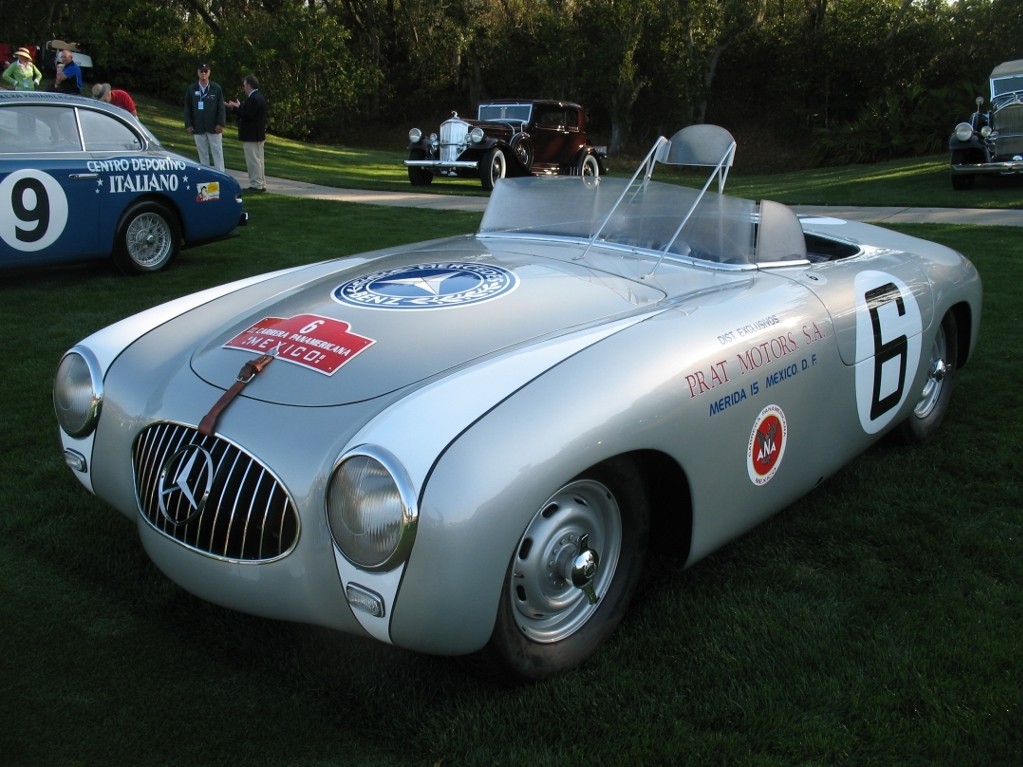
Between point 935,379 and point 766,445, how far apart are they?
1659mm

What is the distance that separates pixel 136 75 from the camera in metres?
27.7

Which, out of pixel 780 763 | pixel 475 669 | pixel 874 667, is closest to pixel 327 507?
pixel 475 669

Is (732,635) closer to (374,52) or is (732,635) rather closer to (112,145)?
(112,145)

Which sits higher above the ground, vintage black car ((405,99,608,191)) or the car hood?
vintage black car ((405,99,608,191))

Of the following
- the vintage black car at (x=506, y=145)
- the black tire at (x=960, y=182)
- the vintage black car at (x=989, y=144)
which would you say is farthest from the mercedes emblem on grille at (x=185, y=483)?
the black tire at (x=960, y=182)

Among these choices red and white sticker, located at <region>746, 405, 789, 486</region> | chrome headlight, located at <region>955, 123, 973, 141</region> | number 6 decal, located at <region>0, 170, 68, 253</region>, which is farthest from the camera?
chrome headlight, located at <region>955, 123, 973, 141</region>

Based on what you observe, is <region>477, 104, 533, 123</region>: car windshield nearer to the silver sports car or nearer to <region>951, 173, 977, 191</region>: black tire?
<region>951, 173, 977, 191</region>: black tire

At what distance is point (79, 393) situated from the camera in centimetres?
271

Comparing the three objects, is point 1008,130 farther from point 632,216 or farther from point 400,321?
point 400,321

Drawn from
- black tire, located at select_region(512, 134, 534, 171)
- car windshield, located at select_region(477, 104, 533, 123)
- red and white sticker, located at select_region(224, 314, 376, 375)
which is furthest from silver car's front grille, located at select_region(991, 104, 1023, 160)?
red and white sticker, located at select_region(224, 314, 376, 375)

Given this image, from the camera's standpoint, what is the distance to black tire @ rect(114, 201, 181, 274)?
7.00 metres

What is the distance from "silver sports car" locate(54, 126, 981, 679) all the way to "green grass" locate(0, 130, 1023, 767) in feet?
0.69

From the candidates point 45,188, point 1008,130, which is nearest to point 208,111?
point 45,188

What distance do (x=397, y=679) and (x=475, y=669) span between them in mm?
249
